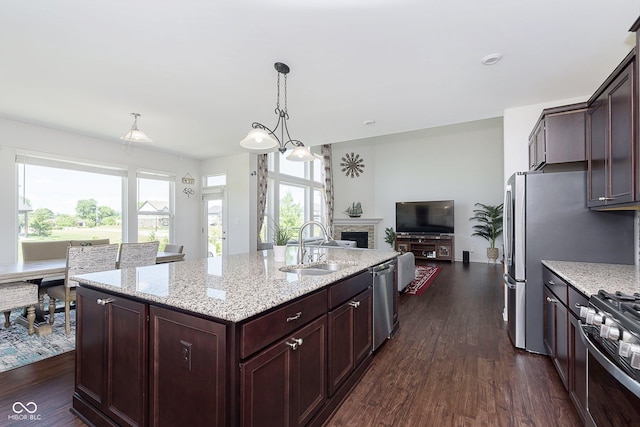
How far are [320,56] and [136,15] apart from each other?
132 cm

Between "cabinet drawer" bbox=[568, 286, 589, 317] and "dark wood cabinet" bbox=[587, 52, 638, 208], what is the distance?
1.94ft

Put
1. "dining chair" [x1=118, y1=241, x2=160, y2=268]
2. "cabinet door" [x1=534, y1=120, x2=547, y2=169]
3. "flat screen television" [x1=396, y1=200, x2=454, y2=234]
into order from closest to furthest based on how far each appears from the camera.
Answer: "cabinet door" [x1=534, y1=120, x2=547, y2=169] < "dining chair" [x1=118, y1=241, x2=160, y2=268] < "flat screen television" [x1=396, y1=200, x2=454, y2=234]

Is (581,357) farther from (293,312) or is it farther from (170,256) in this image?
(170,256)

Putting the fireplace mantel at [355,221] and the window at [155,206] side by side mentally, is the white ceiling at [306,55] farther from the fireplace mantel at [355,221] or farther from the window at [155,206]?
the fireplace mantel at [355,221]

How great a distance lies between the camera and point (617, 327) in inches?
43.2

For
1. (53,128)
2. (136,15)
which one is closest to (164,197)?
(53,128)

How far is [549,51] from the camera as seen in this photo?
7.55 feet

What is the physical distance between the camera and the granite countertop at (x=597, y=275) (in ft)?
5.14

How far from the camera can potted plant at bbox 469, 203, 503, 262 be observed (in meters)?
7.45

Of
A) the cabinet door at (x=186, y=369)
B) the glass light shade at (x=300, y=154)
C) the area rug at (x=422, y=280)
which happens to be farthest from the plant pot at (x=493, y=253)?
the cabinet door at (x=186, y=369)

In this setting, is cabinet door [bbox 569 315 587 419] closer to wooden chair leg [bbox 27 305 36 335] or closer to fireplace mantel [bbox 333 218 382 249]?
wooden chair leg [bbox 27 305 36 335]

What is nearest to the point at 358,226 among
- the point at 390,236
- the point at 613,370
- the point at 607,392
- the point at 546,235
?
the point at 390,236

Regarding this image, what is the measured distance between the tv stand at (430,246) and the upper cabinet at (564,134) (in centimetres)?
575

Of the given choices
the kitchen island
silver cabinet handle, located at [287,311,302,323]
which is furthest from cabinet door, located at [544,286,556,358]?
silver cabinet handle, located at [287,311,302,323]
